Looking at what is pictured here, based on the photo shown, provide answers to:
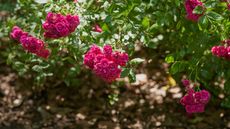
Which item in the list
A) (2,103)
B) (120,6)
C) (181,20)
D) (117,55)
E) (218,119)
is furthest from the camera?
(2,103)

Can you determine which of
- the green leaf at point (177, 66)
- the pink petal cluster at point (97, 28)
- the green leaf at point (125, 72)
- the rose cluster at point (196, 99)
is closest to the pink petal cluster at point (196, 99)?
the rose cluster at point (196, 99)

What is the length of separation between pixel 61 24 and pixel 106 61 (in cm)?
32

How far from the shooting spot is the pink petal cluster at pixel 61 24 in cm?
243

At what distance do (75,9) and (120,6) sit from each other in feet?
0.89

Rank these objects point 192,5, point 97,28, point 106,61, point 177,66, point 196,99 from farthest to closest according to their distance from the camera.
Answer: point 97,28 < point 177,66 < point 196,99 < point 192,5 < point 106,61

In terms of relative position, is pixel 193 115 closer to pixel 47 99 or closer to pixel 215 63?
pixel 215 63

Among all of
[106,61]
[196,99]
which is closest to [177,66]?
[196,99]

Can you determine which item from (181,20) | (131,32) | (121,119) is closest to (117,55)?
(131,32)

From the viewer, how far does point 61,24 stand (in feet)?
7.95

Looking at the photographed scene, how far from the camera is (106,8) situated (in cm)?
273

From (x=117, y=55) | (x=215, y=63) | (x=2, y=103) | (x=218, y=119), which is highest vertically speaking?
(x=117, y=55)

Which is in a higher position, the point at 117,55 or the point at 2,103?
the point at 117,55

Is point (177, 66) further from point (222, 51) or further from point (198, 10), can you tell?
point (198, 10)

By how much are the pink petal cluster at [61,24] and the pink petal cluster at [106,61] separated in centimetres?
17
